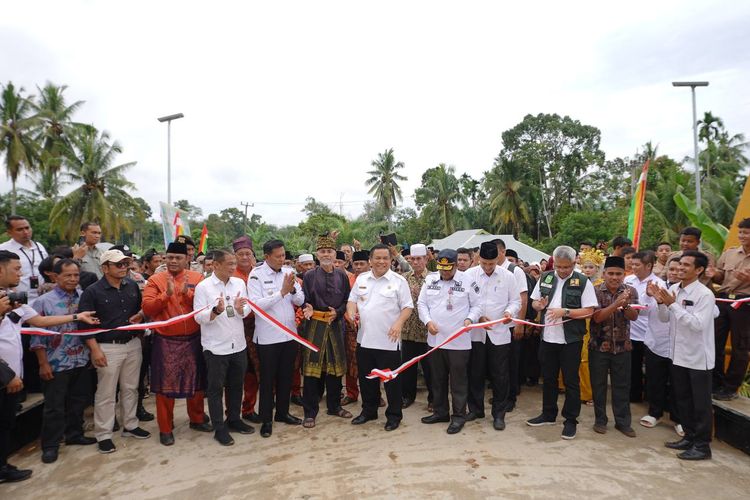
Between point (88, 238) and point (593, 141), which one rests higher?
point (593, 141)

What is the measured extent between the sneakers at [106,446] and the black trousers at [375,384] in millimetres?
2510

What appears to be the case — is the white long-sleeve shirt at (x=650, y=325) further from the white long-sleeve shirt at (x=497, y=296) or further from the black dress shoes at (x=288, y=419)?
the black dress shoes at (x=288, y=419)

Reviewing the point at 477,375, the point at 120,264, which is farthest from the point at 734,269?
the point at 120,264

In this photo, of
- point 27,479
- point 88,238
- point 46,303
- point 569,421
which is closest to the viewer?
point 27,479

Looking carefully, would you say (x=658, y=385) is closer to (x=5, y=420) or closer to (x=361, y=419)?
(x=361, y=419)

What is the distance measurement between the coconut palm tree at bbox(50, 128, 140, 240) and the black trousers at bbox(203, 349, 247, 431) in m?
26.8

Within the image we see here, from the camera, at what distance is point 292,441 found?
471 centimetres

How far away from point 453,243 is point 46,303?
78.6 feet

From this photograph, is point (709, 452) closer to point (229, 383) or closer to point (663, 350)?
point (663, 350)

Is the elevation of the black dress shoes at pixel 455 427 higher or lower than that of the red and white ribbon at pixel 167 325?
lower

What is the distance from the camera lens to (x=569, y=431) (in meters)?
4.72

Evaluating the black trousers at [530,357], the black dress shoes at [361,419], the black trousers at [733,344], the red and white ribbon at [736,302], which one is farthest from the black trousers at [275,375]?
the black trousers at [733,344]

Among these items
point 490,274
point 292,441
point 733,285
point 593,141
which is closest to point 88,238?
point 292,441

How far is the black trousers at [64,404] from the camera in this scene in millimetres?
4391
